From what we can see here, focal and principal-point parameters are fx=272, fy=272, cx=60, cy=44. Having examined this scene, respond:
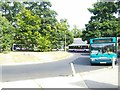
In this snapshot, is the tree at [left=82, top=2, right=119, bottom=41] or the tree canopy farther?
the tree at [left=82, top=2, right=119, bottom=41]

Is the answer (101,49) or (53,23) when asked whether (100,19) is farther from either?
(101,49)

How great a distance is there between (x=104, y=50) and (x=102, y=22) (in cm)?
3981

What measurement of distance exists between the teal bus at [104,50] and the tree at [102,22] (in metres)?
35.5

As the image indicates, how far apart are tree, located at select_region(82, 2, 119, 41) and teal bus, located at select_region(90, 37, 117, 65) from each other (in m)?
35.5

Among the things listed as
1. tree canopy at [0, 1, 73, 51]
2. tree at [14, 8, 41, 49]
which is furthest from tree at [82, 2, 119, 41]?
tree at [14, 8, 41, 49]

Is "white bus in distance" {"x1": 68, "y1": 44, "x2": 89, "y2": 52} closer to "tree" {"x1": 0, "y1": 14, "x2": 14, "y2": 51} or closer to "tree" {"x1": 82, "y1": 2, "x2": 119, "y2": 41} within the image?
"tree" {"x1": 82, "y1": 2, "x2": 119, "y2": 41}

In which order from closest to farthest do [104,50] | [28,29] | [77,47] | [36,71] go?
[36,71] < [104,50] < [28,29] < [77,47]

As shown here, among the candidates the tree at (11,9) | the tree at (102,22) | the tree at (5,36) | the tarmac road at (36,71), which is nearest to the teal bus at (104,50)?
the tarmac road at (36,71)

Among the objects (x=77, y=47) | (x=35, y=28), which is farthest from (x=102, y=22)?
(x=77, y=47)

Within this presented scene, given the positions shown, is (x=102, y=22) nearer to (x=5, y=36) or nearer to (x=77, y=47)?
(x=5, y=36)

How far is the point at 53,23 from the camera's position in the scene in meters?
64.4

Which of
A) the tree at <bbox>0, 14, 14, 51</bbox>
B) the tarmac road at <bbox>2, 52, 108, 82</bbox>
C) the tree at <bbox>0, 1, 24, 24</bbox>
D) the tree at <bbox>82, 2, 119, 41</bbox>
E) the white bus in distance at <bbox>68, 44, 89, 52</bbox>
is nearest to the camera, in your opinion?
the tarmac road at <bbox>2, 52, 108, 82</bbox>

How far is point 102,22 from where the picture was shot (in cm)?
6288

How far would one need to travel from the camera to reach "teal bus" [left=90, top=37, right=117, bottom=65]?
23.8 meters
